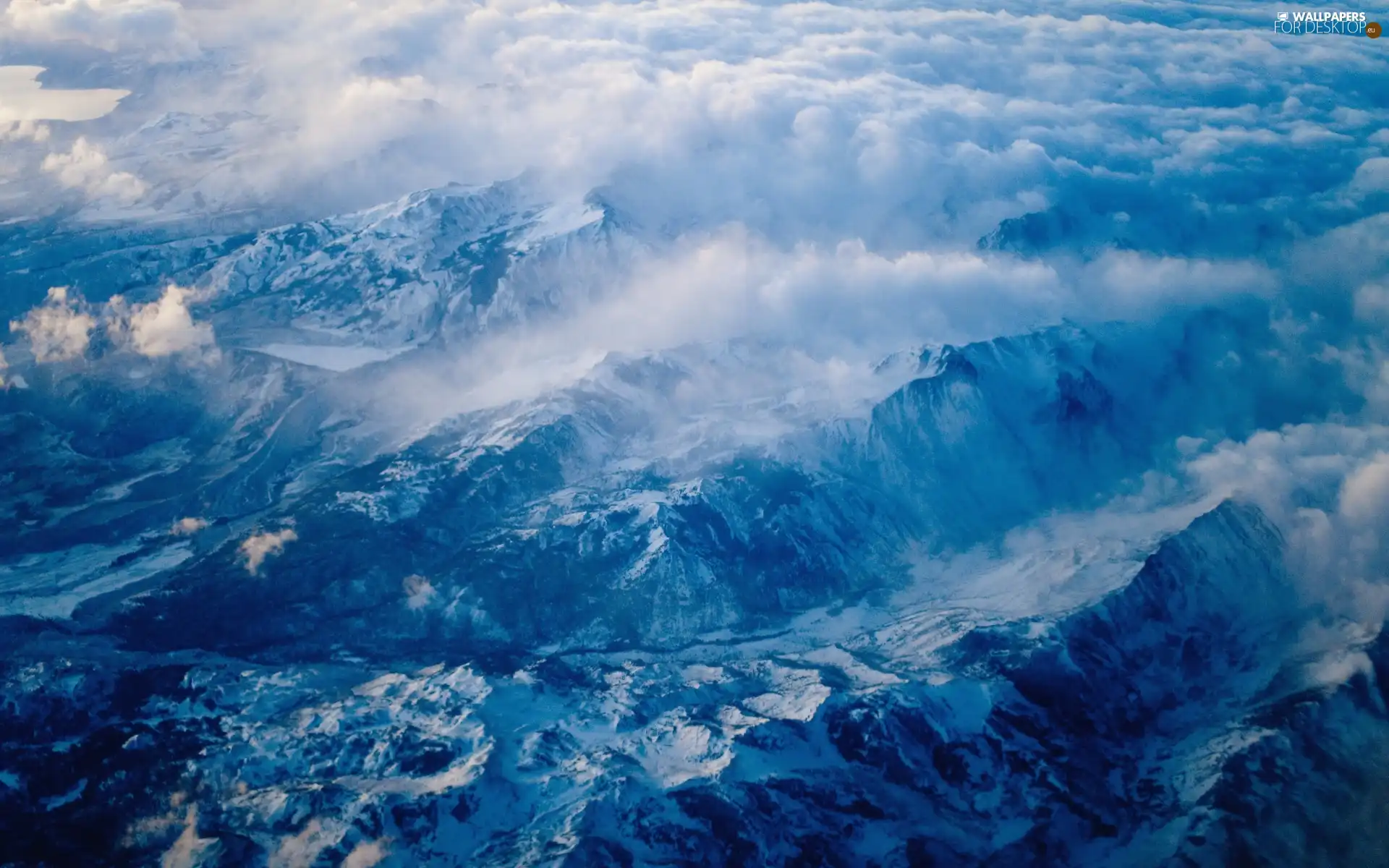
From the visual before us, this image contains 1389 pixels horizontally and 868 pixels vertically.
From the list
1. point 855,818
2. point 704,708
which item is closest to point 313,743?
point 704,708

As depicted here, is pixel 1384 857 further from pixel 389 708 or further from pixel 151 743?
pixel 151 743

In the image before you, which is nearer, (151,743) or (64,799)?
(64,799)

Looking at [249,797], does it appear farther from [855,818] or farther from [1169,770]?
[1169,770]

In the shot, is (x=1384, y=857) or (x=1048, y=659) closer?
(x=1384, y=857)

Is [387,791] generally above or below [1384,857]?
above

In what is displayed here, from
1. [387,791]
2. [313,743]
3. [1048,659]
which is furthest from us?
[1048,659]

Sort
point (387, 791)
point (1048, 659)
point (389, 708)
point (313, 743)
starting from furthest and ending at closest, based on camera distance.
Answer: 1. point (1048, 659)
2. point (389, 708)
3. point (313, 743)
4. point (387, 791)

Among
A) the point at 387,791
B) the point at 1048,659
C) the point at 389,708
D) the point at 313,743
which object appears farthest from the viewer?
the point at 1048,659

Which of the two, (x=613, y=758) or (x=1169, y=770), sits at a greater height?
(x=613, y=758)

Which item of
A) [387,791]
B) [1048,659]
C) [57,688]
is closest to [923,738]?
[1048,659]
